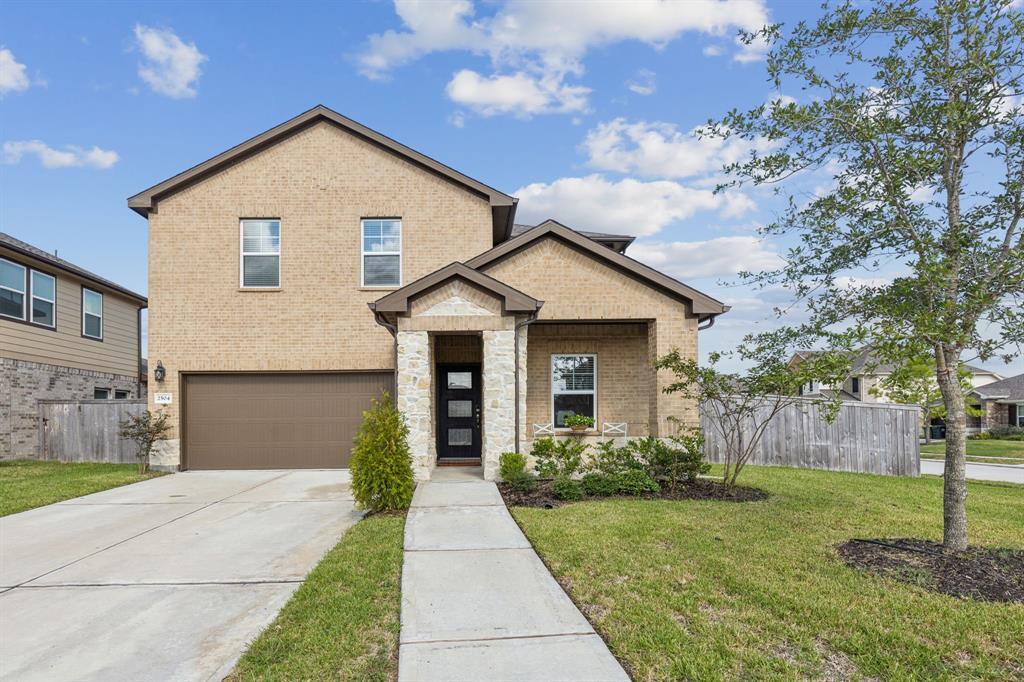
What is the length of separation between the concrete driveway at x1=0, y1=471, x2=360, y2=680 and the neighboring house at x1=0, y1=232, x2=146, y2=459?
25.2ft

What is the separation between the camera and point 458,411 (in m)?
13.5

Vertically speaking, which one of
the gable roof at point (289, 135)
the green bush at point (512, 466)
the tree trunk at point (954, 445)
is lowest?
the green bush at point (512, 466)

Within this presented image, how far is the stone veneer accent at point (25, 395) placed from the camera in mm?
14859

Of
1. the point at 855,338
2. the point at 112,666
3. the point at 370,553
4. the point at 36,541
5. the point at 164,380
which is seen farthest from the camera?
the point at 164,380

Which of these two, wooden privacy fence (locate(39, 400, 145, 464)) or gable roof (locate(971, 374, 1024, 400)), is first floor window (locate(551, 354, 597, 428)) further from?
gable roof (locate(971, 374, 1024, 400))

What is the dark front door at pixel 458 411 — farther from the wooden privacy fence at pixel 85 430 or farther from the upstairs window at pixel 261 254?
the wooden privacy fence at pixel 85 430

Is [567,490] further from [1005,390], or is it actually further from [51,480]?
[1005,390]

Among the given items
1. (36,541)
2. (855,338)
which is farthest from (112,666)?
(855,338)

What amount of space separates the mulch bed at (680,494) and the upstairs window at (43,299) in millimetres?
14762

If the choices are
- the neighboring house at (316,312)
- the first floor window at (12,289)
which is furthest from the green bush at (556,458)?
the first floor window at (12,289)

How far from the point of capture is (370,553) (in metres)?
6.09

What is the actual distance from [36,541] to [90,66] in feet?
37.3

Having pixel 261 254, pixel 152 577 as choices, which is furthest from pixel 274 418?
pixel 152 577

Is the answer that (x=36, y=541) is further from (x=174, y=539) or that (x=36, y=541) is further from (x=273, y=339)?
(x=273, y=339)
